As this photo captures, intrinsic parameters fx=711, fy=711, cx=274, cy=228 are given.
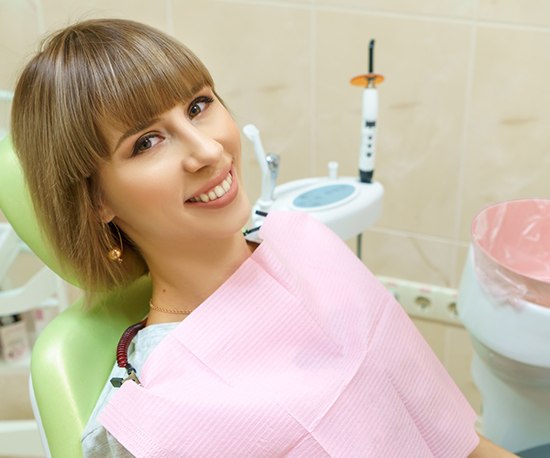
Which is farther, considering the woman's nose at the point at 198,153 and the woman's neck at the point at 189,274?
the woman's neck at the point at 189,274

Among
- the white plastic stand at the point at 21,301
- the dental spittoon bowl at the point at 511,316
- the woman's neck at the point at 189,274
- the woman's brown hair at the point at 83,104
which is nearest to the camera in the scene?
the woman's brown hair at the point at 83,104

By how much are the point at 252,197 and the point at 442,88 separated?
0.62 meters

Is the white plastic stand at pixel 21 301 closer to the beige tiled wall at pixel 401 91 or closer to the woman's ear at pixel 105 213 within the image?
the beige tiled wall at pixel 401 91

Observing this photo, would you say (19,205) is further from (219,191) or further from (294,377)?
(294,377)

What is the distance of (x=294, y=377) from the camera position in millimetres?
1003

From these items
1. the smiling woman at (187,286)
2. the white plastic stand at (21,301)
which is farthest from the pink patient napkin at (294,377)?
the white plastic stand at (21,301)

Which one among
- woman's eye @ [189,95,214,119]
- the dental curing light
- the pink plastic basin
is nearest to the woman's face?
woman's eye @ [189,95,214,119]

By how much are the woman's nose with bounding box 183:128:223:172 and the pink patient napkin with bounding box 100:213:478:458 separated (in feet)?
0.66

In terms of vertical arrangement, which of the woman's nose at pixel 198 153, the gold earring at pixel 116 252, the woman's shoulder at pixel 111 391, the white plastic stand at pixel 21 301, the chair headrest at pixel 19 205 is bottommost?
the white plastic stand at pixel 21 301

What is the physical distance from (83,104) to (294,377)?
47cm

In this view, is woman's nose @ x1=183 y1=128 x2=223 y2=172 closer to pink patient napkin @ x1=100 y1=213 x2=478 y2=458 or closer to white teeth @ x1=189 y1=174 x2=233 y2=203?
white teeth @ x1=189 y1=174 x2=233 y2=203

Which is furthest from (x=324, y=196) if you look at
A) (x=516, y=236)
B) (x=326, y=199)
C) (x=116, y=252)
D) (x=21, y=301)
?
(x=21, y=301)

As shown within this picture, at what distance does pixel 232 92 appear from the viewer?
6.08ft

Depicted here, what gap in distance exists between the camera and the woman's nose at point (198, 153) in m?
0.94
